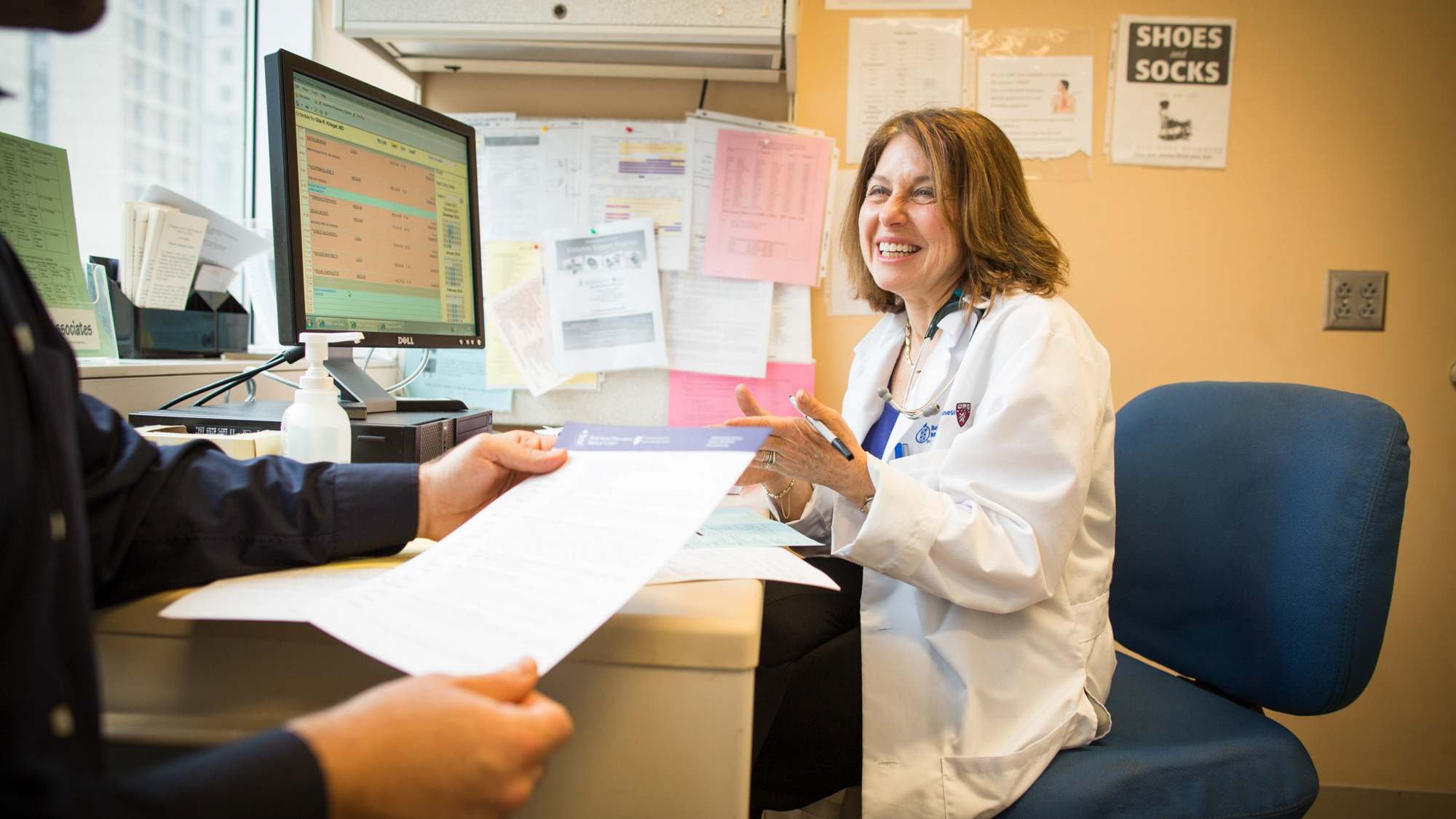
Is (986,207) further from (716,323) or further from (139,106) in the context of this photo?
(139,106)

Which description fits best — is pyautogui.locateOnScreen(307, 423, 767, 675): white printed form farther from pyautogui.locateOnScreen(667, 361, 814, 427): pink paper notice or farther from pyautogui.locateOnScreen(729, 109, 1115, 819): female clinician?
pyautogui.locateOnScreen(667, 361, 814, 427): pink paper notice

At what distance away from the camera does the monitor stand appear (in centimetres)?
103

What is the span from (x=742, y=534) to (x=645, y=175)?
1013mm

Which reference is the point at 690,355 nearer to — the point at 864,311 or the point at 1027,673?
the point at 864,311

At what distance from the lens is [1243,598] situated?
0.93 metres

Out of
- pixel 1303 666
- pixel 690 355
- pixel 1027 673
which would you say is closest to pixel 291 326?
pixel 690 355

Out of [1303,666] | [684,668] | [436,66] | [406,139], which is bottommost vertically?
[1303,666]

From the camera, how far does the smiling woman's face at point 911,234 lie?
44.5 inches

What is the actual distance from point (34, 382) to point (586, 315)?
3.81ft

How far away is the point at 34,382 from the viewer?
429 millimetres

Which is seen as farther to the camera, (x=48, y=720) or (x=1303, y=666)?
(x=1303, y=666)

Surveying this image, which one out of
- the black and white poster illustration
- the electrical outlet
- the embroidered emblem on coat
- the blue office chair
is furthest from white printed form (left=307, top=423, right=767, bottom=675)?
the electrical outlet

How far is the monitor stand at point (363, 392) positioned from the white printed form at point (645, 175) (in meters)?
0.60

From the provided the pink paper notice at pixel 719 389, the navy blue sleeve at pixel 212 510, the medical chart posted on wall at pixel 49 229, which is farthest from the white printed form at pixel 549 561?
the pink paper notice at pixel 719 389
